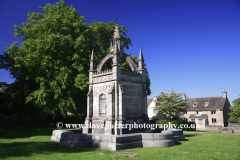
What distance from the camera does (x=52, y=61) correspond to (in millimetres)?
28953

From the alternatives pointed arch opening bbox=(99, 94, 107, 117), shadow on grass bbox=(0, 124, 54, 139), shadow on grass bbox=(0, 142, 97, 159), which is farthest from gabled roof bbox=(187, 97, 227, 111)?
shadow on grass bbox=(0, 142, 97, 159)

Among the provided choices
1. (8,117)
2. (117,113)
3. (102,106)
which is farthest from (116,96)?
(8,117)

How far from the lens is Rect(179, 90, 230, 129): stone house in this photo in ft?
168

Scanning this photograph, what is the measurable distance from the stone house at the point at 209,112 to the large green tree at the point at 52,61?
113ft

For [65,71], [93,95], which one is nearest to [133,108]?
[93,95]

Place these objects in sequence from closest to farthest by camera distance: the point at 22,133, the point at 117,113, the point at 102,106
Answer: the point at 117,113 < the point at 102,106 < the point at 22,133

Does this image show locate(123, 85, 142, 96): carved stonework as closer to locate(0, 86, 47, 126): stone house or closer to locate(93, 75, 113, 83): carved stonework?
locate(93, 75, 113, 83): carved stonework

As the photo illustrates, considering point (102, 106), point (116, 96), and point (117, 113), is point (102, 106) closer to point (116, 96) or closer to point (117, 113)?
point (117, 113)

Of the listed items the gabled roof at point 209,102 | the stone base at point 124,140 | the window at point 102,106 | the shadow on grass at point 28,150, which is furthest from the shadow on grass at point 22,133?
the gabled roof at point 209,102

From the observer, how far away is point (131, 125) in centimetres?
1781

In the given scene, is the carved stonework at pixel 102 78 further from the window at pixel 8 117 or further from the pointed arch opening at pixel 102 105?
the window at pixel 8 117

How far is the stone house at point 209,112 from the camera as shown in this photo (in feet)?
168

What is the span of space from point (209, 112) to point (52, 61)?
44651 millimetres

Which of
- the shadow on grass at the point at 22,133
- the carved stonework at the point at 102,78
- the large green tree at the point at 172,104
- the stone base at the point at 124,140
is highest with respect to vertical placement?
the carved stonework at the point at 102,78
